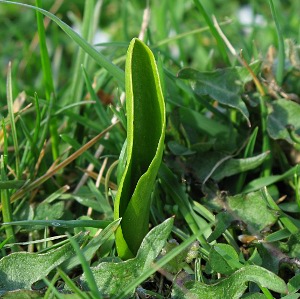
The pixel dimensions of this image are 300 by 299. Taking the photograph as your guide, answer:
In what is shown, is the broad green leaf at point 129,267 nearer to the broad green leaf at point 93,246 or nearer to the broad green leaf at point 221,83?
the broad green leaf at point 93,246

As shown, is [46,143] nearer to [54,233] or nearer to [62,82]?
[54,233]

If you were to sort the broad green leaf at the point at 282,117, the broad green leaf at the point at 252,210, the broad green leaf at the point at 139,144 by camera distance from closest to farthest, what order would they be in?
1. the broad green leaf at the point at 139,144
2. the broad green leaf at the point at 252,210
3. the broad green leaf at the point at 282,117

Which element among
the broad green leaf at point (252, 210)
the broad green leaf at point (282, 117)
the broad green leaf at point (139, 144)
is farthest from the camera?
the broad green leaf at point (282, 117)

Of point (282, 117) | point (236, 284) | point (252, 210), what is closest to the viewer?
point (236, 284)

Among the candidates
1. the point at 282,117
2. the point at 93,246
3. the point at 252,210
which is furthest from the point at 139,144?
the point at 282,117

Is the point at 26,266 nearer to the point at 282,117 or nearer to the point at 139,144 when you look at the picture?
the point at 139,144

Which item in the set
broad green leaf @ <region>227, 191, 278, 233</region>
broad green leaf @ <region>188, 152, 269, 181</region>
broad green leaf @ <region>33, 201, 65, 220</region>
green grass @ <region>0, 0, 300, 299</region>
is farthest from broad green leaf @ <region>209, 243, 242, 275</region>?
broad green leaf @ <region>33, 201, 65, 220</region>

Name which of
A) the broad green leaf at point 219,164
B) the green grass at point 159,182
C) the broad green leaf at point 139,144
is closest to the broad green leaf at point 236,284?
the green grass at point 159,182
